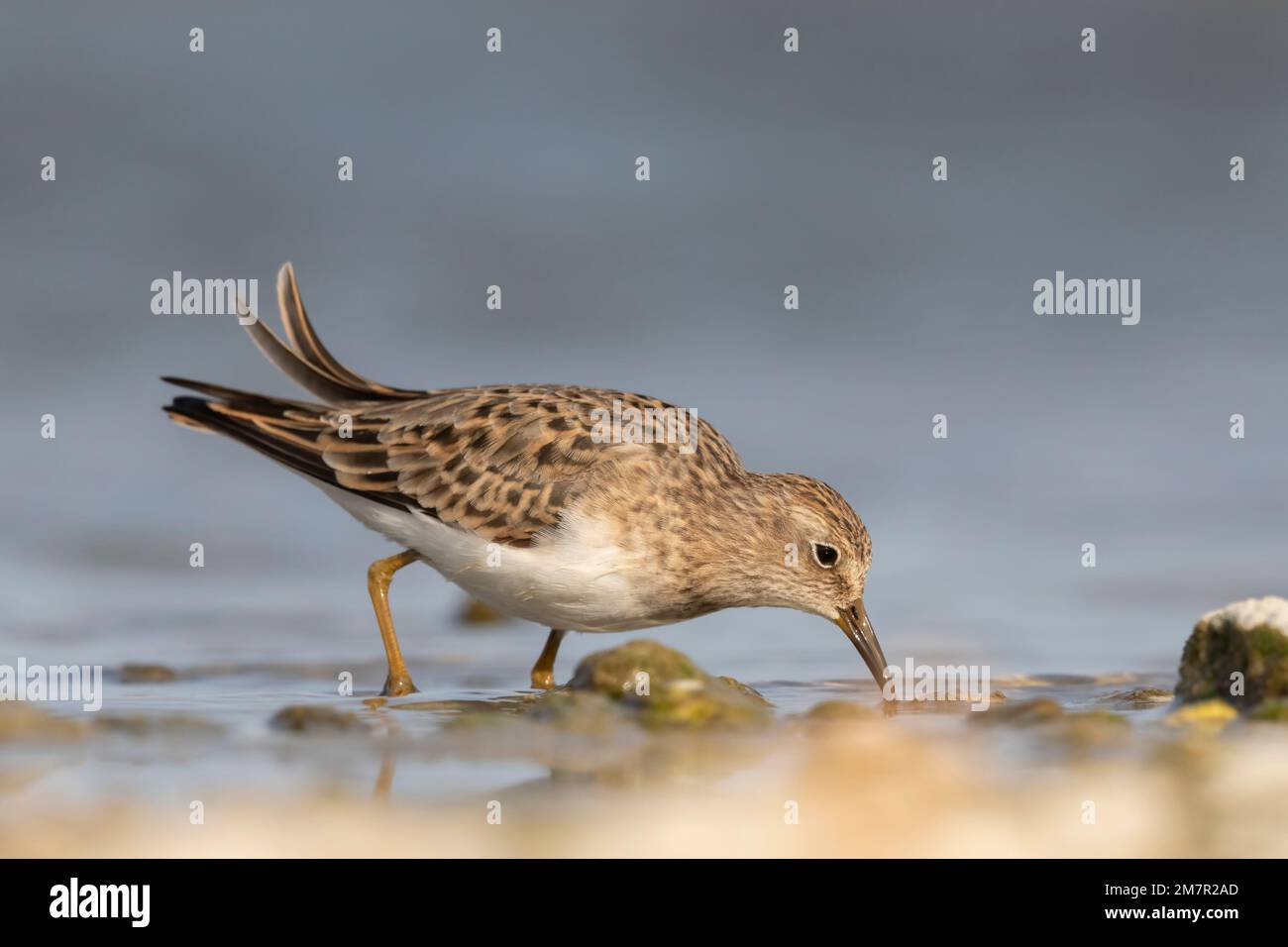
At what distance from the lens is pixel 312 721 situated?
7.68m

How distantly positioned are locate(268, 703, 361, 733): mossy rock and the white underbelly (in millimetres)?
1297

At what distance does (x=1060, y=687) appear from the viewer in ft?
30.6

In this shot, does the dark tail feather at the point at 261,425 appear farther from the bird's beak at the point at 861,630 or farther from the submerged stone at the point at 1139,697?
the submerged stone at the point at 1139,697

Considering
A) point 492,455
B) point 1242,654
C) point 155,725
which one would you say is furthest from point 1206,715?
point 155,725

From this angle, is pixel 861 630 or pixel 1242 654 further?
pixel 861 630

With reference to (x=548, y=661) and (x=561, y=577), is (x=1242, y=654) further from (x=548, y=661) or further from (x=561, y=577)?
(x=548, y=661)

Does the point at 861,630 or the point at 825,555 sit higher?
the point at 825,555

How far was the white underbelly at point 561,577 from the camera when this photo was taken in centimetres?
866

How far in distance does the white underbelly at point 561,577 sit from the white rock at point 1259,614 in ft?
Result: 9.54

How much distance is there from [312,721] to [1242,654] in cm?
435

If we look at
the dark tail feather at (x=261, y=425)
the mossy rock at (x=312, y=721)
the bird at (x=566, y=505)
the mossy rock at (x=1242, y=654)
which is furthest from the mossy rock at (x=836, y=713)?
the dark tail feather at (x=261, y=425)

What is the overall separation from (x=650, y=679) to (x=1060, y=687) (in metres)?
2.72

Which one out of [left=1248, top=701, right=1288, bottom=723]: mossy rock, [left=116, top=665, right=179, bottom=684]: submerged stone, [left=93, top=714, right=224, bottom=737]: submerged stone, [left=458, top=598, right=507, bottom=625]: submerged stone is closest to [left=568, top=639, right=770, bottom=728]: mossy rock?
[left=93, top=714, right=224, bottom=737]: submerged stone
